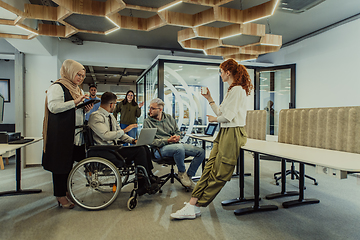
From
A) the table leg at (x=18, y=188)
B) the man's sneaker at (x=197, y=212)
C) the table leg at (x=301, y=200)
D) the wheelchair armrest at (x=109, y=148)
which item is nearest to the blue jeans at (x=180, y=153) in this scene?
the wheelchair armrest at (x=109, y=148)

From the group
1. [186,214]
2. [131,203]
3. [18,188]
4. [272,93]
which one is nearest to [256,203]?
[186,214]

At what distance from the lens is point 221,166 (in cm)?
203

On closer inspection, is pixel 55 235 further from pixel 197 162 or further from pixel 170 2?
pixel 170 2

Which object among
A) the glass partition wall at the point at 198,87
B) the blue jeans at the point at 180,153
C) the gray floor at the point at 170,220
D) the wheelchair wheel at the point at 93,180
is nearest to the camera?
the gray floor at the point at 170,220

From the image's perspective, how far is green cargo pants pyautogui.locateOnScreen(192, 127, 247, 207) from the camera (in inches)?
80.0

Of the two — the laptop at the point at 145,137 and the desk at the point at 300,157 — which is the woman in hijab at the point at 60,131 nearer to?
the laptop at the point at 145,137

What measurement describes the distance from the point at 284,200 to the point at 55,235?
2.44 meters

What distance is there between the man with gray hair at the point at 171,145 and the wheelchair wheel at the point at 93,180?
649 mm

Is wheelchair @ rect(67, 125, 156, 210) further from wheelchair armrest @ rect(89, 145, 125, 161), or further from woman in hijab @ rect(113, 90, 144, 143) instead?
woman in hijab @ rect(113, 90, 144, 143)

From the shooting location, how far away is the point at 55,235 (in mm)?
1849

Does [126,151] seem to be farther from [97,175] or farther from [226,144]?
[226,144]

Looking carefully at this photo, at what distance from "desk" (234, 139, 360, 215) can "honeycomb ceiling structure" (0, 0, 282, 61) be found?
1843mm

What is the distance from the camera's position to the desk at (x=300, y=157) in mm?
1336

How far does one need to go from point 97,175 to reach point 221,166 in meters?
1.28
